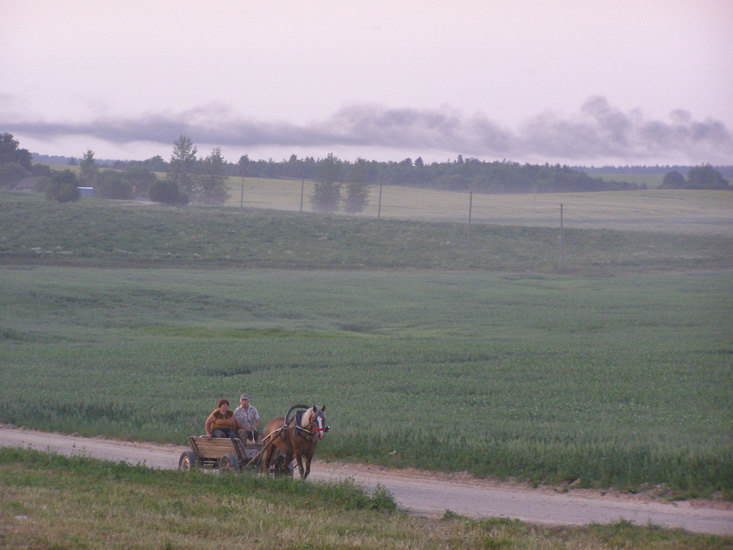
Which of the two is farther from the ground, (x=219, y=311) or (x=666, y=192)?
(x=666, y=192)

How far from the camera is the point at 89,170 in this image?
142000 millimetres

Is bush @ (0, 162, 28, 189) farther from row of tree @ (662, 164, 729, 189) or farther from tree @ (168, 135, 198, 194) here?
row of tree @ (662, 164, 729, 189)

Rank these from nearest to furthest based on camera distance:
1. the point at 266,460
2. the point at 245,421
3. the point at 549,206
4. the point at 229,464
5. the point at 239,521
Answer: the point at 239,521 → the point at 266,460 → the point at 229,464 → the point at 245,421 → the point at 549,206

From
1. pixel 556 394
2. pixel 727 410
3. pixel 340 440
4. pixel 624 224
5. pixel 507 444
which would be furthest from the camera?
pixel 624 224

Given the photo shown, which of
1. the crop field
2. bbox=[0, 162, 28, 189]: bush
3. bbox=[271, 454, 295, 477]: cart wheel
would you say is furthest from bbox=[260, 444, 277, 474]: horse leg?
bbox=[0, 162, 28, 189]: bush

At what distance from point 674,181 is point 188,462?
154 metres

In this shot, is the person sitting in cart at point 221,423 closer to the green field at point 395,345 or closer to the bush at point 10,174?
the green field at point 395,345

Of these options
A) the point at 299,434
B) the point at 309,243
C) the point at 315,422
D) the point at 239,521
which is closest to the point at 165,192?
the point at 309,243

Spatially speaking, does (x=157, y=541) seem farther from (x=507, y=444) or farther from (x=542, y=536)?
(x=507, y=444)

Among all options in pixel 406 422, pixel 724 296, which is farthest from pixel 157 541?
pixel 724 296

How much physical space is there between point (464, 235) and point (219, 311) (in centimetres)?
5378

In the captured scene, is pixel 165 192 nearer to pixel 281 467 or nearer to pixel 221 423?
pixel 221 423

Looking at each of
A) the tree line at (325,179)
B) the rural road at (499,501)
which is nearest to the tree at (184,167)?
the tree line at (325,179)

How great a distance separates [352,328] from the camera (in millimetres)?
45094
